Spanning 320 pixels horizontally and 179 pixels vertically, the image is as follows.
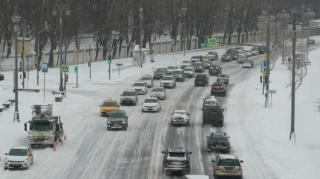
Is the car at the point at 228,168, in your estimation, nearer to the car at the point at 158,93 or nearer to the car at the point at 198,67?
the car at the point at 158,93

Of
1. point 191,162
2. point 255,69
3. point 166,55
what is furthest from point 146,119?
point 166,55

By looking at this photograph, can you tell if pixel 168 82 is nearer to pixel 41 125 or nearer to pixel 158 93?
pixel 158 93

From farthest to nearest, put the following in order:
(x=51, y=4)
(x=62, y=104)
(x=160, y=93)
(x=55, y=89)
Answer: (x=51, y=4) < (x=55, y=89) < (x=160, y=93) < (x=62, y=104)

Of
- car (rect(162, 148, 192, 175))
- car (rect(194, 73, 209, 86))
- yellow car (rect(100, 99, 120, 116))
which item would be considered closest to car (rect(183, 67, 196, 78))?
car (rect(194, 73, 209, 86))

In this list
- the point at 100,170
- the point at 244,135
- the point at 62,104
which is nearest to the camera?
the point at 100,170

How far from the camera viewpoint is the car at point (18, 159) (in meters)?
40.1

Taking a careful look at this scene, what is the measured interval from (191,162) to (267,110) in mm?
22119

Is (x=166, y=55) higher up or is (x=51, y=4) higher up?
(x=51, y=4)

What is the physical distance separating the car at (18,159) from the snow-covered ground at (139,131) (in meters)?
0.37

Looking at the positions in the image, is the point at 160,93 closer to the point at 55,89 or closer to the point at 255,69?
the point at 55,89

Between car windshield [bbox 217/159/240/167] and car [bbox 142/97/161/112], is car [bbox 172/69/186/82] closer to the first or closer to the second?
car [bbox 142/97/161/112]

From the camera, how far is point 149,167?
41906mm

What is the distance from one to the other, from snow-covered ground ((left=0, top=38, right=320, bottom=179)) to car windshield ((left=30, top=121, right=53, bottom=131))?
4.37 feet

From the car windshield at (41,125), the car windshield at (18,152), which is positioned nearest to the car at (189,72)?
the car windshield at (41,125)
